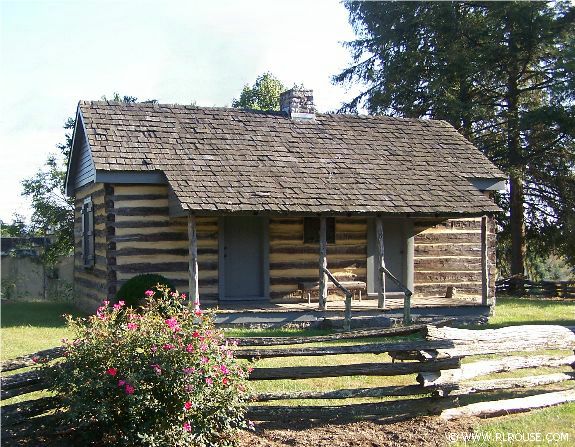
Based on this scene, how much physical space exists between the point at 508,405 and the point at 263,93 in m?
40.7

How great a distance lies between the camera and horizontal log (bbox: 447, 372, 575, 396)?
29.4 ft

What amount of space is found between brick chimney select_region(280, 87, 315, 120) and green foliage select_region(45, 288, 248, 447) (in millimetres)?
14095

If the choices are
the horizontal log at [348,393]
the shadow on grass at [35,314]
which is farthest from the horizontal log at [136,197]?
the horizontal log at [348,393]

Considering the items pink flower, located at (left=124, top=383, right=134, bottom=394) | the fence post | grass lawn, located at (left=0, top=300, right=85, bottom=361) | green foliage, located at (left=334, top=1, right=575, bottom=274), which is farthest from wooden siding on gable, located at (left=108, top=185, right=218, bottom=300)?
green foliage, located at (left=334, top=1, right=575, bottom=274)

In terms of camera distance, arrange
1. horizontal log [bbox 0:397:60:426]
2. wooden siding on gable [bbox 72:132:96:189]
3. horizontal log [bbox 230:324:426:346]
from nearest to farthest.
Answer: horizontal log [bbox 0:397:60:426] → horizontal log [bbox 230:324:426:346] → wooden siding on gable [bbox 72:132:96:189]

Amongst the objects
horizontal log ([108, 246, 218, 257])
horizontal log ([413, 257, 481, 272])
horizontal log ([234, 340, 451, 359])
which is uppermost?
horizontal log ([108, 246, 218, 257])

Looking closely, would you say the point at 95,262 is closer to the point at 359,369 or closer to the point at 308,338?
the point at 308,338

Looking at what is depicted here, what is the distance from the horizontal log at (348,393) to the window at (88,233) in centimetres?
1192

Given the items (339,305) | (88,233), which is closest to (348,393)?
(339,305)

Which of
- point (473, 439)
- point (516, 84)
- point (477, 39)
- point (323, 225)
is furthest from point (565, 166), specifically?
point (473, 439)

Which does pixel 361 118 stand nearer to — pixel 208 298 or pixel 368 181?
pixel 368 181

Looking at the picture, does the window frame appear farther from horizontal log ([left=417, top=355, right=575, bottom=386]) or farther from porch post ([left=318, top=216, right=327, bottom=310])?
horizontal log ([left=417, top=355, right=575, bottom=386])

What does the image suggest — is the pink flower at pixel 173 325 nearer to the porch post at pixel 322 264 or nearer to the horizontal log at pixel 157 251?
the porch post at pixel 322 264

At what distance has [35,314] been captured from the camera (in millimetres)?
19453
